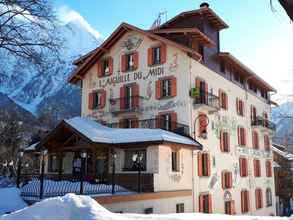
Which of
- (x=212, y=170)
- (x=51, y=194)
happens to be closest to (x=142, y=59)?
(x=212, y=170)

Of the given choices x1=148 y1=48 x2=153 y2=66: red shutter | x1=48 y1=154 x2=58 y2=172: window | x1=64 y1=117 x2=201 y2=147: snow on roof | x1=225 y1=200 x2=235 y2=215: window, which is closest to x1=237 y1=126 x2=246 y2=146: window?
x1=225 y1=200 x2=235 y2=215: window

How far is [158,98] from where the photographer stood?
79.2 feet

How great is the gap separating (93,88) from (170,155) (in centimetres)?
1036

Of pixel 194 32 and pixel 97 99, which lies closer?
pixel 194 32

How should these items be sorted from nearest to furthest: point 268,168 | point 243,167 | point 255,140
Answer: point 243,167, point 255,140, point 268,168

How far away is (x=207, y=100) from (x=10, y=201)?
1447cm

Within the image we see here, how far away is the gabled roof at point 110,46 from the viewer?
76.5 feet

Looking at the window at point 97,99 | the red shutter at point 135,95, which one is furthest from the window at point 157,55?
the window at point 97,99

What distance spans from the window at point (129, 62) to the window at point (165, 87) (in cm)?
268

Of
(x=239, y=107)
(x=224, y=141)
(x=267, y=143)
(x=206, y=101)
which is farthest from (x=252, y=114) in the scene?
(x=206, y=101)

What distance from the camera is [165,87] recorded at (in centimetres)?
2427

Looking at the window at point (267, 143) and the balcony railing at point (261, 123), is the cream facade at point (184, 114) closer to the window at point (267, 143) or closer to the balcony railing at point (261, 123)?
the balcony railing at point (261, 123)

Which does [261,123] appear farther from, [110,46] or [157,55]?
[110,46]

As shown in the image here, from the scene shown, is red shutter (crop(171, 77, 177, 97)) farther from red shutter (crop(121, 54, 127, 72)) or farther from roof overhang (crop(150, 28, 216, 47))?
red shutter (crop(121, 54, 127, 72))
